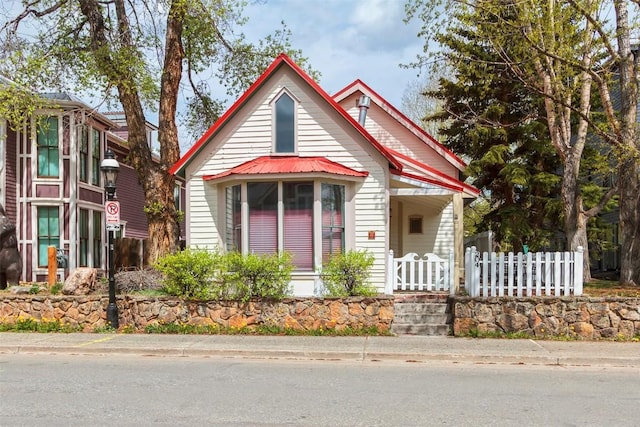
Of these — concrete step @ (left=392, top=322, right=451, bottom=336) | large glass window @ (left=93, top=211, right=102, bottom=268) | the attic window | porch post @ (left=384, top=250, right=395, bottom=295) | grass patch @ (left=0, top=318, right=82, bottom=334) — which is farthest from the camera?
large glass window @ (left=93, top=211, right=102, bottom=268)

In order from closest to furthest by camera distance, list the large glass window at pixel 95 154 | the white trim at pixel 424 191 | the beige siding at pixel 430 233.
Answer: the white trim at pixel 424 191
the beige siding at pixel 430 233
the large glass window at pixel 95 154

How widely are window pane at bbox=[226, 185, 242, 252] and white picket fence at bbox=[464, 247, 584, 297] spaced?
518 cm

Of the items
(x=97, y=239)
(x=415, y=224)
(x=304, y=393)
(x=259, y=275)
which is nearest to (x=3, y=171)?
(x=97, y=239)

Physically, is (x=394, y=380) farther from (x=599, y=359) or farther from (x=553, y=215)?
(x=553, y=215)

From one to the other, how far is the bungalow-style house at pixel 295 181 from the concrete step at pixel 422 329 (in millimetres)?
1433

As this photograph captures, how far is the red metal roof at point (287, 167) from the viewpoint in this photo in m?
12.6

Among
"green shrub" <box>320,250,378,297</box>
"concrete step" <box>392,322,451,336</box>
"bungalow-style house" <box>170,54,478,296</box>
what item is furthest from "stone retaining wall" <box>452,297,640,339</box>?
"bungalow-style house" <box>170,54,478,296</box>

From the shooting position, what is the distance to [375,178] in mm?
13367

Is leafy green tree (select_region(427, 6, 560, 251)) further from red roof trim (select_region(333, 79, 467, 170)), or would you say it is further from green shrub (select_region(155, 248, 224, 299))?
green shrub (select_region(155, 248, 224, 299))

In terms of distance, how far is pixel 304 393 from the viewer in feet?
23.6

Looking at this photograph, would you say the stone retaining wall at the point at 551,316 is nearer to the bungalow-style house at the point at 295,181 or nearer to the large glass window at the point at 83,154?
the bungalow-style house at the point at 295,181

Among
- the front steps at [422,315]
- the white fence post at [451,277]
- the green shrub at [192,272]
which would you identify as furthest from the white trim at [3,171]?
the white fence post at [451,277]

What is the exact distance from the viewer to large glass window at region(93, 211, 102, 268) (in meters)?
22.7

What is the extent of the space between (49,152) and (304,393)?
1699 cm
